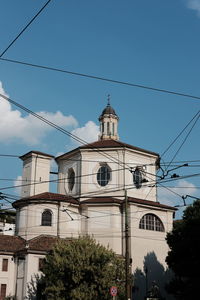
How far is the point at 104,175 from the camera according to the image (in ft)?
134

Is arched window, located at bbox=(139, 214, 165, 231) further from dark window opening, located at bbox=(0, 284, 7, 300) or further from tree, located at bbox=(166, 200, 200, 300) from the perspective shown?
dark window opening, located at bbox=(0, 284, 7, 300)

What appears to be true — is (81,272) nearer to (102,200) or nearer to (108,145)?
(102,200)

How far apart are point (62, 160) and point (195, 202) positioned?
51.3 ft

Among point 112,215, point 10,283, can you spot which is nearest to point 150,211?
point 112,215

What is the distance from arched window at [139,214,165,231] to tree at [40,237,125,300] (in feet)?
28.6

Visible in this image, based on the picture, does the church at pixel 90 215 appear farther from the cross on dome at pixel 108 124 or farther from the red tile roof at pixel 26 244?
the cross on dome at pixel 108 124

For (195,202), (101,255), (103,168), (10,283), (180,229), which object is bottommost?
(10,283)

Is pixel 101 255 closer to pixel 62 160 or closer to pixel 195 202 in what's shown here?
pixel 195 202

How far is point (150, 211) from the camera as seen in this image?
39469mm

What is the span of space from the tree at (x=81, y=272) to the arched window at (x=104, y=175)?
10844 millimetres

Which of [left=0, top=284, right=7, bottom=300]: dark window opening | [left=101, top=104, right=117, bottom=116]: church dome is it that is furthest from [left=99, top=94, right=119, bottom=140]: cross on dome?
[left=0, top=284, right=7, bottom=300]: dark window opening

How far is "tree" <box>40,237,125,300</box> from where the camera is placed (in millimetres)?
27625

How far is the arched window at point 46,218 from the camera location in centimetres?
3683

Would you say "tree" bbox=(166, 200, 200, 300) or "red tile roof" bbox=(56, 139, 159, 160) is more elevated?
"red tile roof" bbox=(56, 139, 159, 160)
